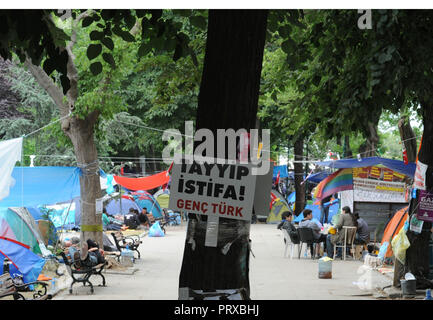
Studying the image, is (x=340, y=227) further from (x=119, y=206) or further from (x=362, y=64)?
(x=119, y=206)

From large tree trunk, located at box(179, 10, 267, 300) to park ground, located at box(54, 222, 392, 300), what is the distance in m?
8.80

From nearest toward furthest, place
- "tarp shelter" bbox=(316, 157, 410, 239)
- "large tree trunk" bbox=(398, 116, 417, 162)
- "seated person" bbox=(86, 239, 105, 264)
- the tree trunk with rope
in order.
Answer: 1. "seated person" bbox=(86, 239, 105, 264)
2. the tree trunk with rope
3. "large tree trunk" bbox=(398, 116, 417, 162)
4. "tarp shelter" bbox=(316, 157, 410, 239)

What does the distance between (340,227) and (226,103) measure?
16.9 metres

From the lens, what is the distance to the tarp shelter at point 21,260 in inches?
581

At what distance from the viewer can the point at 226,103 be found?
15.9 ft

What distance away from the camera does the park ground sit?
14.1 metres

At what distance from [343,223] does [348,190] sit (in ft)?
9.06

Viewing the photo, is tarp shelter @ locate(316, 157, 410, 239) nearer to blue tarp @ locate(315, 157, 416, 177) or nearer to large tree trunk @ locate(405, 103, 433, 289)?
blue tarp @ locate(315, 157, 416, 177)

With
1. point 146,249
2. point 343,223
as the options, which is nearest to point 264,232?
point 146,249

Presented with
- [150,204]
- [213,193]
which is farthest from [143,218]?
[213,193]

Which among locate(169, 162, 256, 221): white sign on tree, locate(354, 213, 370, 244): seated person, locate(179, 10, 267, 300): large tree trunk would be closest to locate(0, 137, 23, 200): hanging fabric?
locate(179, 10, 267, 300): large tree trunk

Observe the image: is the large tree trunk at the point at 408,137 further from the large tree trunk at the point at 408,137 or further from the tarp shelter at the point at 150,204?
the tarp shelter at the point at 150,204
